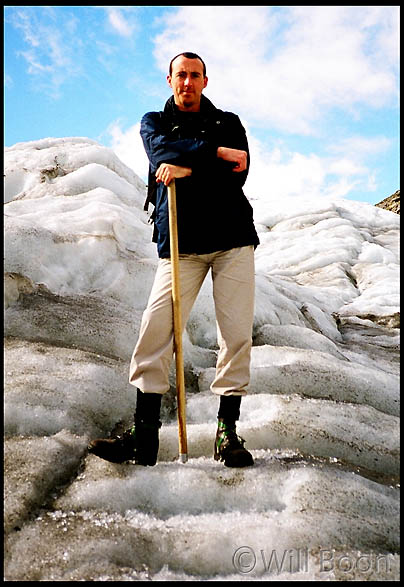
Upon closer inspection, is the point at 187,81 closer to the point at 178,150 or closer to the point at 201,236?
the point at 178,150

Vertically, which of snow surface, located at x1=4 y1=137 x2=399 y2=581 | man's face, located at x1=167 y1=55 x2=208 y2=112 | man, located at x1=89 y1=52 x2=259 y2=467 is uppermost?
man's face, located at x1=167 y1=55 x2=208 y2=112

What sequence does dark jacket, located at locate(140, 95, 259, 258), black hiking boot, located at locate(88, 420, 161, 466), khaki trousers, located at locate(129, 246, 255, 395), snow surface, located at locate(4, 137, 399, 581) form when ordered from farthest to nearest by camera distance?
dark jacket, located at locate(140, 95, 259, 258) → khaki trousers, located at locate(129, 246, 255, 395) → black hiking boot, located at locate(88, 420, 161, 466) → snow surface, located at locate(4, 137, 399, 581)

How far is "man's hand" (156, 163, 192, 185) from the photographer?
371 cm

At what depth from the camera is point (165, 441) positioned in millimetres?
4109

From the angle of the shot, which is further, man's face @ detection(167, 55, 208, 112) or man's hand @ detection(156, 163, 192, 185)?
man's face @ detection(167, 55, 208, 112)

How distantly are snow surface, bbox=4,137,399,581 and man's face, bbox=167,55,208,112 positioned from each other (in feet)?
8.90

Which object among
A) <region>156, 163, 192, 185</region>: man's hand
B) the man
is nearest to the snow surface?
the man

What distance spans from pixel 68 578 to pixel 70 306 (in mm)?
4062

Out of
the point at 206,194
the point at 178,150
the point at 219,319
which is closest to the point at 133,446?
the point at 219,319

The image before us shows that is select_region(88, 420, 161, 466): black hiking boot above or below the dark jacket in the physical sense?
below

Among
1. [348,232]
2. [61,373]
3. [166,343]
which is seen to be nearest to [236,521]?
[166,343]

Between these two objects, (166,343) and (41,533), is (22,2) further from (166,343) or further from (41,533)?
(41,533)

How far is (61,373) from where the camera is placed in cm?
464

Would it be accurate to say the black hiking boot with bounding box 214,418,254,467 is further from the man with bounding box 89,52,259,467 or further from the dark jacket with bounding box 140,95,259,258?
the dark jacket with bounding box 140,95,259,258
